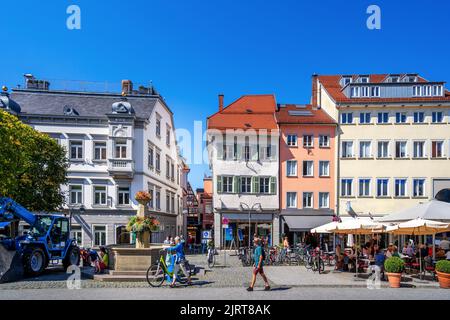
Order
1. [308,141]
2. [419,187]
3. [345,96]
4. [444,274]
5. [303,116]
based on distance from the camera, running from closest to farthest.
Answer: [444,274]
[419,187]
[308,141]
[303,116]
[345,96]

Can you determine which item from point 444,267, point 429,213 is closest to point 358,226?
point 429,213

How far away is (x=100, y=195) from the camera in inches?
1433

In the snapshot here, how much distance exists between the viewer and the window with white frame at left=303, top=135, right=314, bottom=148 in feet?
131

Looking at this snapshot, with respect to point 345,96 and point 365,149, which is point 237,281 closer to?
point 365,149

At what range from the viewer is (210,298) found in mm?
13430

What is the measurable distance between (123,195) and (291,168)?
49.2 feet

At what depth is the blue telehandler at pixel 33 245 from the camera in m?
17.4

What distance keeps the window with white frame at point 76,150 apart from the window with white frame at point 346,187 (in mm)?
22947

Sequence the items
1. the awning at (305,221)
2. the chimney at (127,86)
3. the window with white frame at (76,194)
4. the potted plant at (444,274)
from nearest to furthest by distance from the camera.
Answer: the potted plant at (444,274) → the window with white frame at (76,194) → the awning at (305,221) → the chimney at (127,86)

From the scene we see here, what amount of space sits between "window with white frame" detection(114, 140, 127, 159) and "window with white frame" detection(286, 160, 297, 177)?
14.4 meters

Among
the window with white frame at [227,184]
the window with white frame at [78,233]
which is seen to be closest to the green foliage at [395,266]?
the window with white frame at [227,184]

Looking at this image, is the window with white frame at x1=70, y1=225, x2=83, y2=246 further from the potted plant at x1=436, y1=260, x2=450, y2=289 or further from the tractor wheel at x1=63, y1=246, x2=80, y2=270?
the potted plant at x1=436, y1=260, x2=450, y2=289

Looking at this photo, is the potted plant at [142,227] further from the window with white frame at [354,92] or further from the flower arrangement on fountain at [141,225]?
the window with white frame at [354,92]

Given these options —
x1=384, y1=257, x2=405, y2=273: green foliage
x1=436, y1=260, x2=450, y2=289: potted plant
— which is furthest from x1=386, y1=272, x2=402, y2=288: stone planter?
x1=436, y1=260, x2=450, y2=289: potted plant
